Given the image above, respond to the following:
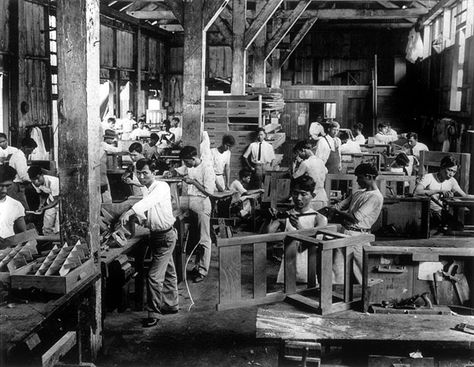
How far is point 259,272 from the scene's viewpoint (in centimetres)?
458

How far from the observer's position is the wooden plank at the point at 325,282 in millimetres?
4238

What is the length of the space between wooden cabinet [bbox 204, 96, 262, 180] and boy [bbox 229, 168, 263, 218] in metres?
0.64

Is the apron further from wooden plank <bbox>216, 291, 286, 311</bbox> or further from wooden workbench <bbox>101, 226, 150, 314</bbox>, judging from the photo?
wooden plank <bbox>216, 291, 286, 311</bbox>

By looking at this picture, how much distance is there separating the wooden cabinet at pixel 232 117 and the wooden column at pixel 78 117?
261 inches

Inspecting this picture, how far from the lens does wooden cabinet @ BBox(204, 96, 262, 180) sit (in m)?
11.5

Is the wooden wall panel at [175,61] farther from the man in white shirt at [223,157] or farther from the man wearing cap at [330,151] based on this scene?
the man wearing cap at [330,151]

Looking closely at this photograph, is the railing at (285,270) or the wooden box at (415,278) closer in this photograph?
the railing at (285,270)

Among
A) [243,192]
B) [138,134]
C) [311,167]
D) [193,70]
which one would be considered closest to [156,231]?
[193,70]

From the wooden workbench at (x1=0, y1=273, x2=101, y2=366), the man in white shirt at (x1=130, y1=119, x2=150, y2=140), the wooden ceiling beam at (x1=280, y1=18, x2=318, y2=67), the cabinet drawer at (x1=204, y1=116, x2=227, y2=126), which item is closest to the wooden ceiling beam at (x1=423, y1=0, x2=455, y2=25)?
the wooden ceiling beam at (x1=280, y1=18, x2=318, y2=67)

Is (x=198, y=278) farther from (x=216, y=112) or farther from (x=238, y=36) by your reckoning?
(x=238, y=36)

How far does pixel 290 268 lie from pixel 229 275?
498 millimetres

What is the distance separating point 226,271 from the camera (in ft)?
15.0

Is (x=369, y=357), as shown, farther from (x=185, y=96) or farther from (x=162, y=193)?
(x=185, y=96)

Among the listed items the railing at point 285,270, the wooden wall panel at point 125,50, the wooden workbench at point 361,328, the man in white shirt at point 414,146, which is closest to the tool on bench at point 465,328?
the wooden workbench at point 361,328
